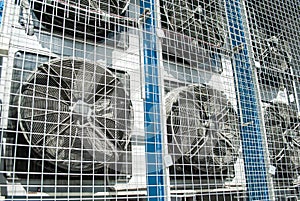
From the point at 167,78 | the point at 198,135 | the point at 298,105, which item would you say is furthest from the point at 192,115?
the point at 298,105

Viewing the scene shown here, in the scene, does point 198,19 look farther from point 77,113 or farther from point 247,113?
point 77,113

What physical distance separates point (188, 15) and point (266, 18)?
22.5 inches

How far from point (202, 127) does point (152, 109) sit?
38 centimetres

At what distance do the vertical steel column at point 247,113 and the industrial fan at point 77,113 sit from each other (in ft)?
2.01

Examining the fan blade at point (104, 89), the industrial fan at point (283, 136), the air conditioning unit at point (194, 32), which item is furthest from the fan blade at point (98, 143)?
the industrial fan at point (283, 136)

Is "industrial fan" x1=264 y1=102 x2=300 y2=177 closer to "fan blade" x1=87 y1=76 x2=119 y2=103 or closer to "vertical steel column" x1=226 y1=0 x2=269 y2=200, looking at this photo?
"vertical steel column" x1=226 y1=0 x2=269 y2=200

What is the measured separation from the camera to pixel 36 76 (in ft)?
3.74

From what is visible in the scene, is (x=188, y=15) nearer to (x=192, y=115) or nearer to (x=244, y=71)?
(x=244, y=71)

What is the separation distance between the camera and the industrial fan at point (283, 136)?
1614mm

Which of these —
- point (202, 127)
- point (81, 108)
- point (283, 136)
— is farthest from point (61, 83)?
point (283, 136)

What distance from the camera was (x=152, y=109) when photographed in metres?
1.11

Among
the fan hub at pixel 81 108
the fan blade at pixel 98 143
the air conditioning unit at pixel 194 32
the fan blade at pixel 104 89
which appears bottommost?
the fan blade at pixel 98 143

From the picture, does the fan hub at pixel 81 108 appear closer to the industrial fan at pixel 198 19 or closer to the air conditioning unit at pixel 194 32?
the air conditioning unit at pixel 194 32

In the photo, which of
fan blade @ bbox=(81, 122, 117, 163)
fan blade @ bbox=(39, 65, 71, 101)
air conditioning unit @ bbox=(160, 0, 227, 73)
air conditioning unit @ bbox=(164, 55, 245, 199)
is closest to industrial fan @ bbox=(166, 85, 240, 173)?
air conditioning unit @ bbox=(164, 55, 245, 199)
